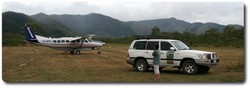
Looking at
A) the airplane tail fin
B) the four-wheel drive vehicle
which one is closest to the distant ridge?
the airplane tail fin

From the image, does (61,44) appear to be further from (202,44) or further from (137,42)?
(137,42)

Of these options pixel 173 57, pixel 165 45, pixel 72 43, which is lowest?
pixel 173 57

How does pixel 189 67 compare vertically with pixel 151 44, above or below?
below

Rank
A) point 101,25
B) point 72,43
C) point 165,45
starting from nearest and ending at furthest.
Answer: point 165,45 < point 72,43 < point 101,25

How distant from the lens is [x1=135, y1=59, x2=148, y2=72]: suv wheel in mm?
16541

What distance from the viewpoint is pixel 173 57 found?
52.0 ft

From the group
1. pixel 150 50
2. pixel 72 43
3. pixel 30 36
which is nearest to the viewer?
pixel 150 50

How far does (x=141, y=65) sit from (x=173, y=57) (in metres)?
1.54

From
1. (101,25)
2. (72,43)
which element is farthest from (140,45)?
(101,25)

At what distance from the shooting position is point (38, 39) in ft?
121

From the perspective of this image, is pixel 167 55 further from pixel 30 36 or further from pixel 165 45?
pixel 30 36

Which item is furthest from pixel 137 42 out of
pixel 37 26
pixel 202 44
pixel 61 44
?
pixel 37 26

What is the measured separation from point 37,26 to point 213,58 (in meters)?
30.4

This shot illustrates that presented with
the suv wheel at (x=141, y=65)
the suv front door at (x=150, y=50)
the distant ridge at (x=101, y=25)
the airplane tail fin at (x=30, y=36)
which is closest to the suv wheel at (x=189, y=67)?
the suv front door at (x=150, y=50)
